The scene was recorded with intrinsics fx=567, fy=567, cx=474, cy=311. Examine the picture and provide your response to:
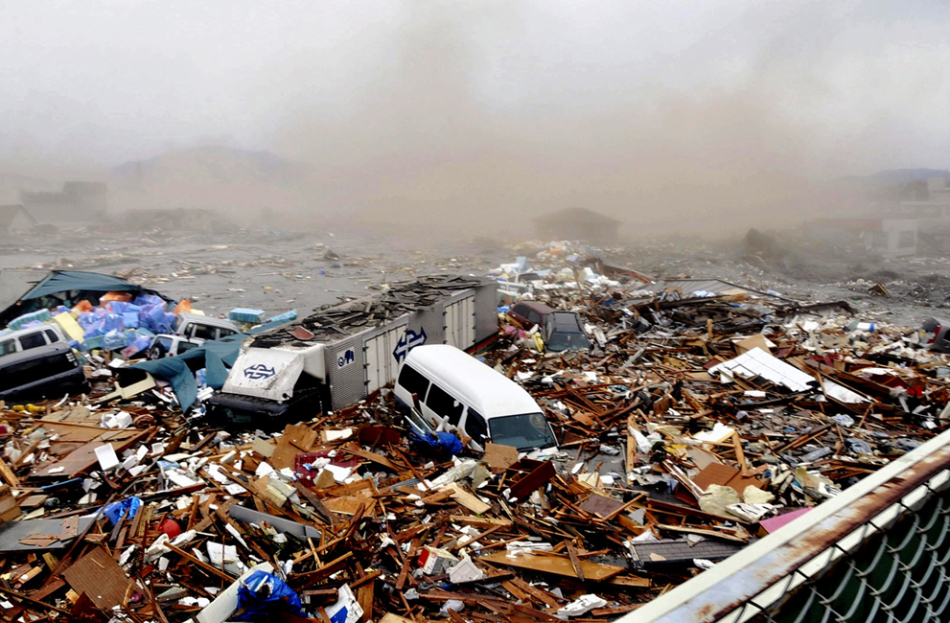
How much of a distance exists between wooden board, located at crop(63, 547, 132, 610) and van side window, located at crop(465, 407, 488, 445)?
14.1ft

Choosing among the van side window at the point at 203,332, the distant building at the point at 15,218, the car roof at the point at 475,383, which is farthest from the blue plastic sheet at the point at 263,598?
the distant building at the point at 15,218

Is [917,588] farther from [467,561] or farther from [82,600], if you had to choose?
[82,600]

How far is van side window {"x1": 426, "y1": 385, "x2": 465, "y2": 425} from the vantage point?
27.3 feet

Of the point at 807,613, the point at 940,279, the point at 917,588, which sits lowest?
the point at 940,279

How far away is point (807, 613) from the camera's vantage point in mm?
1112

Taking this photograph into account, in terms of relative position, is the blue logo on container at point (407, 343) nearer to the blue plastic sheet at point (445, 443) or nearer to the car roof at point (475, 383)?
the car roof at point (475, 383)

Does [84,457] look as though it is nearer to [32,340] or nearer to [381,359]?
[381,359]

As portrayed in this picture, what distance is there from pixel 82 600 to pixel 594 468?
19.6 ft

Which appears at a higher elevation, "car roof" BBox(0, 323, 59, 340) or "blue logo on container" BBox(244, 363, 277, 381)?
"blue logo on container" BBox(244, 363, 277, 381)

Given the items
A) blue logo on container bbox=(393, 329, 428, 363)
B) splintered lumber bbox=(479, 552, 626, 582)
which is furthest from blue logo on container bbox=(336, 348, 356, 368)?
splintered lumber bbox=(479, 552, 626, 582)

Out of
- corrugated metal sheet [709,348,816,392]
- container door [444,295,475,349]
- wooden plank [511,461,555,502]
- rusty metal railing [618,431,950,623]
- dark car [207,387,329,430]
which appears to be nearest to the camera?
rusty metal railing [618,431,950,623]

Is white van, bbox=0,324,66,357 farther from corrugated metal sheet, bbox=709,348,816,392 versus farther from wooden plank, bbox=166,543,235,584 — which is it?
corrugated metal sheet, bbox=709,348,816,392

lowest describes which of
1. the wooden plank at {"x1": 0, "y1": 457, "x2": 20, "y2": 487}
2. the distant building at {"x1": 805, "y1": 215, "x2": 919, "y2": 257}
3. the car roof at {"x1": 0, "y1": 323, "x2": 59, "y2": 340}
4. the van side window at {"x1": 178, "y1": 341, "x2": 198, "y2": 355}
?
the distant building at {"x1": 805, "y1": 215, "x2": 919, "y2": 257}

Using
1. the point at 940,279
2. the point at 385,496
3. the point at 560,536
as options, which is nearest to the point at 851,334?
the point at 560,536
